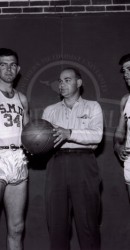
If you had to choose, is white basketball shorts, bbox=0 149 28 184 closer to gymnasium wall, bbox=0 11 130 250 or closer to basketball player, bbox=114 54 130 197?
gymnasium wall, bbox=0 11 130 250

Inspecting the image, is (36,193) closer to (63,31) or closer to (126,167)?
(126,167)

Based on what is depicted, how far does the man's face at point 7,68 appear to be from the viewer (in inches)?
151

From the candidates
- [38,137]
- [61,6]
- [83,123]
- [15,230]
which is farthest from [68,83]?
[15,230]

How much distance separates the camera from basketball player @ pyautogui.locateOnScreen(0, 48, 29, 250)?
12.1 ft

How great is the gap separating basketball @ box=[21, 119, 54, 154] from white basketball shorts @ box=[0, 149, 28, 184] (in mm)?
233

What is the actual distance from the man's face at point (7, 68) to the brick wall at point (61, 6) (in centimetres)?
120

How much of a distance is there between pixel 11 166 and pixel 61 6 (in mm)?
2389

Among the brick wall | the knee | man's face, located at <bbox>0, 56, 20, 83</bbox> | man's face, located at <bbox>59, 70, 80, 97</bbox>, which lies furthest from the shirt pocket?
the brick wall

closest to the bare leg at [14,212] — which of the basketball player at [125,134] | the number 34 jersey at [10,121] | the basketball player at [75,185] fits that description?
the basketball player at [75,185]

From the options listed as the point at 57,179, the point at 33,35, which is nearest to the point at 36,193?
the point at 57,179

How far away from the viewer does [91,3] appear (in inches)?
187

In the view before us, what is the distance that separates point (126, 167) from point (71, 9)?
7.72ft

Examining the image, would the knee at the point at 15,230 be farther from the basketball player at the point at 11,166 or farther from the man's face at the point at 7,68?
the man's face at the point at 7,68

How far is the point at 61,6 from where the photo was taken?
475cm
